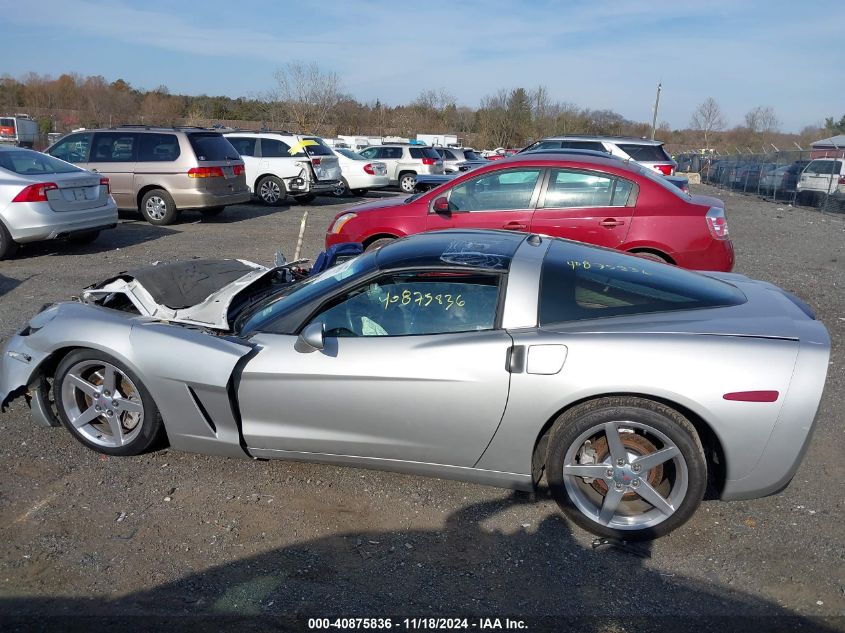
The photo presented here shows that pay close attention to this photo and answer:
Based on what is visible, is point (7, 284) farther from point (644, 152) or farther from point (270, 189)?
point (644, 152)

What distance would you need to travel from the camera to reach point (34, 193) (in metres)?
8.86

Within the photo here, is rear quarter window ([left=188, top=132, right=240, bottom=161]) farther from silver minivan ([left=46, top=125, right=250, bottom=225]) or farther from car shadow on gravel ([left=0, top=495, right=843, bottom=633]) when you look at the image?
car shadow on gravel ([left=0, top=495, right=843, bottom=633])

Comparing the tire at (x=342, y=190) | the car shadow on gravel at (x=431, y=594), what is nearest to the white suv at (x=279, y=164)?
the tire at (x=342, y=190)

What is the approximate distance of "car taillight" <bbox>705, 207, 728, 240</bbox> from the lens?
6340mm

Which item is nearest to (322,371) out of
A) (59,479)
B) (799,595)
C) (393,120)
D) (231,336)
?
(231,336)

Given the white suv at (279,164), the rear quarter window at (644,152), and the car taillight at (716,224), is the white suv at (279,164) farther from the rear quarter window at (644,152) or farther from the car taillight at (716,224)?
the car taillight at (716,224)

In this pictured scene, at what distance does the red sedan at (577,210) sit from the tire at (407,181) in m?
→ 14.5

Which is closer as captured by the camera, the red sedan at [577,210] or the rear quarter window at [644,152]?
the red sedan at [577,210]

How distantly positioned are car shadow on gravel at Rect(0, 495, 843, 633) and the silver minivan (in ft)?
33.7

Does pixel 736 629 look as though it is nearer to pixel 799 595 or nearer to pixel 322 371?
pixel 799 595

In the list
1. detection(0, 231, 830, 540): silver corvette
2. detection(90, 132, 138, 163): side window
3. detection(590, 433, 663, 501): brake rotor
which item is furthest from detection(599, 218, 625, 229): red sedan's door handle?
detection(90, 132, 138, 163): side window

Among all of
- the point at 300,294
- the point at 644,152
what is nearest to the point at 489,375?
the point at 300,294

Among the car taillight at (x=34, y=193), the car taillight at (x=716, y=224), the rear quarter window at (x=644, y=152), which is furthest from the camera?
the rear quarter window at (x=644, y=152)

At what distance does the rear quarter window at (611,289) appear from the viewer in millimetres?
3299
